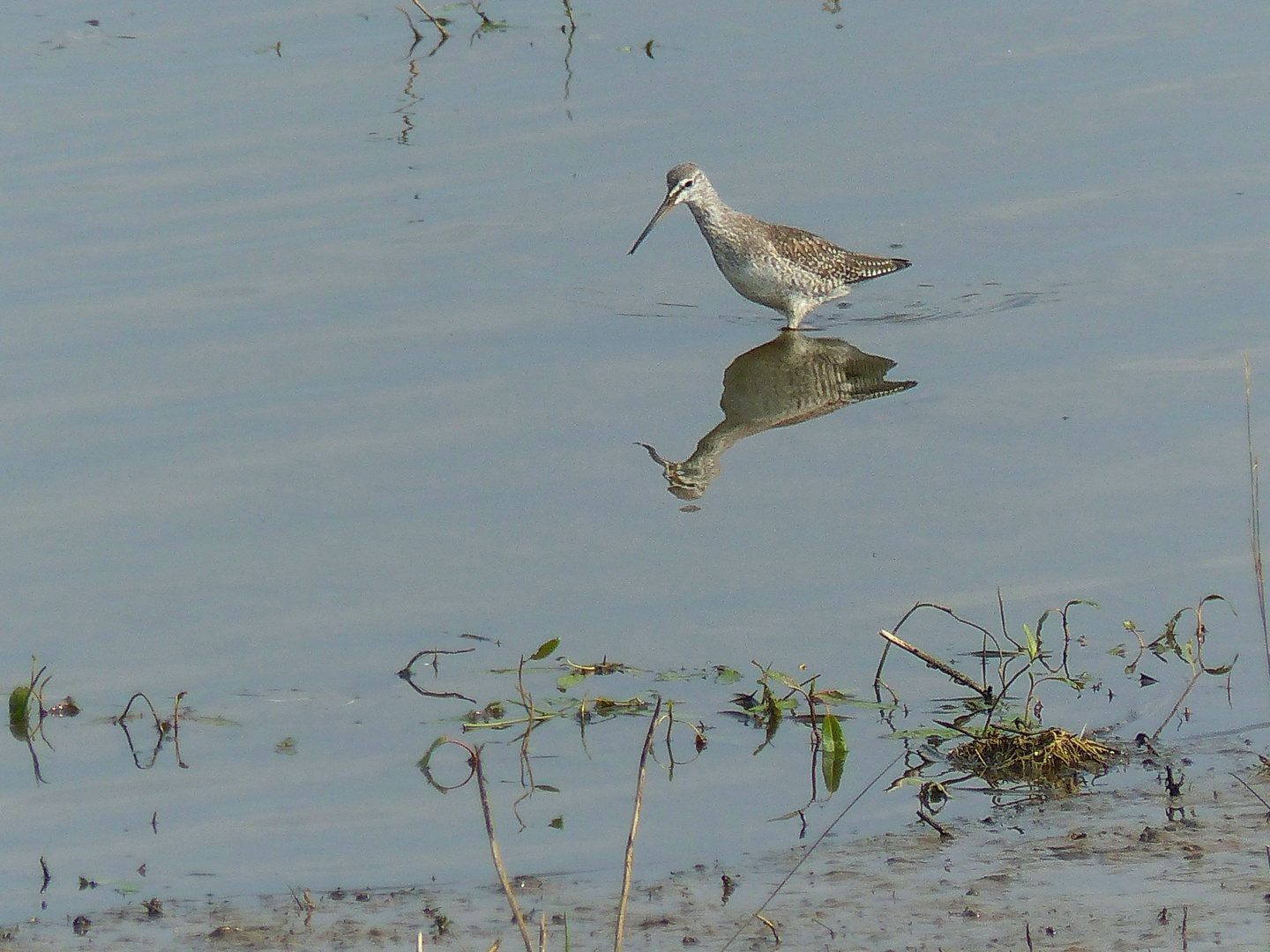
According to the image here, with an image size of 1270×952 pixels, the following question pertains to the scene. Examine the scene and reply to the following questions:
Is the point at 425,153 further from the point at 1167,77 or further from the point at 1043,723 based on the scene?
the point at 1043,723

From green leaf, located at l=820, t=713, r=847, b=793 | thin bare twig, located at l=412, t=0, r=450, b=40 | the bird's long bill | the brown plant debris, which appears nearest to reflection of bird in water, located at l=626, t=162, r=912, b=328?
the bird's long bill

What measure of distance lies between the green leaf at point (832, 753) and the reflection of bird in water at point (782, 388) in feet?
8.33

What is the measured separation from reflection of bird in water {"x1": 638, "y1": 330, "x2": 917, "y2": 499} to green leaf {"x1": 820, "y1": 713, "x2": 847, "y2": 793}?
2538 mm

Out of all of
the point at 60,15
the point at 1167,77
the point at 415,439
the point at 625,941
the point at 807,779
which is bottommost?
the point at 625,941

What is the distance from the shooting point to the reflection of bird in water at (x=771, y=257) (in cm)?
979

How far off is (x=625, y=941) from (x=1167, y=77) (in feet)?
32.3

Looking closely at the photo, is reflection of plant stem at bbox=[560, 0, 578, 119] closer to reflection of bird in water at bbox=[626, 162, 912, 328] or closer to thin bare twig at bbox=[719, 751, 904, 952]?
reflection of bird in water at bbox=[626, 162, 912, 328]

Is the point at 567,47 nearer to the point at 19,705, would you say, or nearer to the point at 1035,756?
the point at 19,705

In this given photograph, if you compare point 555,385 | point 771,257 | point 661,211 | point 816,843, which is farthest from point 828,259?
point 816,843

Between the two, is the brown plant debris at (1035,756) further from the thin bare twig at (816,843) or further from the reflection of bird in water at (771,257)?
the reflection of bird in water at (771,257)

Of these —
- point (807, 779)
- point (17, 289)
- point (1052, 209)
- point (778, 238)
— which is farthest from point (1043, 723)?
point (17, 289)

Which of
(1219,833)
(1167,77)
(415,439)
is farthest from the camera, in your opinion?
(1167,77)

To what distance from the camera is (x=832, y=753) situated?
Result: 5.35 m

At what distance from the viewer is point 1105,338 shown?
9070 mm
